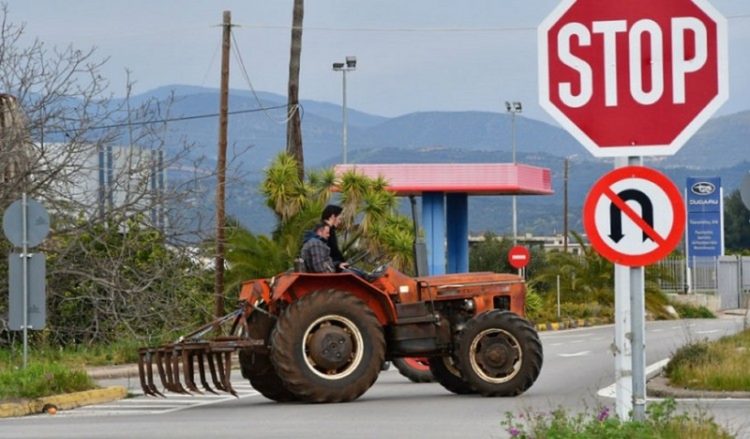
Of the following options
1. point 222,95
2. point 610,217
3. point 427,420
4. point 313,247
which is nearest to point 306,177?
point 222,95

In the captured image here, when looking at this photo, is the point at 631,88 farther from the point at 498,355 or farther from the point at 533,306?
the point at 533,306

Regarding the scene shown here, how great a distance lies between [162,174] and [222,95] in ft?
17.8

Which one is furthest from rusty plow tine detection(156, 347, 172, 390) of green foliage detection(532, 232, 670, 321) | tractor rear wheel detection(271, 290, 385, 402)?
green foliage detection(532, 232, 670, 321)

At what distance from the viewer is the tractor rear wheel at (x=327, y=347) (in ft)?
66.3

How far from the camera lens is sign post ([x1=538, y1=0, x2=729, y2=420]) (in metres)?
8.16

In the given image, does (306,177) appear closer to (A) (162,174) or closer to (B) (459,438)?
(A) (162,174)

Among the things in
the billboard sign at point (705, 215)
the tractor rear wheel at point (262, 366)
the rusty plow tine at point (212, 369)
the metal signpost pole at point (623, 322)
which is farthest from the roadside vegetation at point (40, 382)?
the billboard sign at point (705, 215)

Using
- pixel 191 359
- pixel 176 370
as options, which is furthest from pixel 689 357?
pixel 176 370

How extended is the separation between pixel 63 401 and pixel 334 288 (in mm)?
3680

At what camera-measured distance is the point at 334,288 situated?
20719 mm

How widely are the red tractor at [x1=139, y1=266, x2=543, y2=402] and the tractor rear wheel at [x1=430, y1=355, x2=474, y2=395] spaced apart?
0.11 ft

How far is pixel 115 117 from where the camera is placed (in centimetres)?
3228

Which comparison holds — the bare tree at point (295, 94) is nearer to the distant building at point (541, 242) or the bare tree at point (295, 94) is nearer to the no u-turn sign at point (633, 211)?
the no u-turn sign at point (633, 211)

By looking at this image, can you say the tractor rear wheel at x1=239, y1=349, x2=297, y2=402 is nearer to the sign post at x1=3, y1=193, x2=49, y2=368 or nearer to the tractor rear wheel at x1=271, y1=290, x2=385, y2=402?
the tractor rear wheel at x1=271, y1=290, x2=385, y2=402
